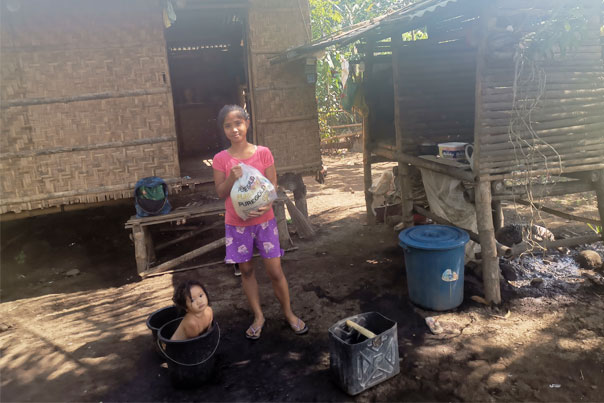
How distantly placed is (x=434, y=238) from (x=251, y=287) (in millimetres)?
1765

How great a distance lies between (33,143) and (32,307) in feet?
6.63

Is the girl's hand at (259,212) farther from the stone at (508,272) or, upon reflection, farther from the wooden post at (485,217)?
the stone at (508,272)

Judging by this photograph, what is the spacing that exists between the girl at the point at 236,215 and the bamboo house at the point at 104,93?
8.18 ft

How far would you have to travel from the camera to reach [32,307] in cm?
496

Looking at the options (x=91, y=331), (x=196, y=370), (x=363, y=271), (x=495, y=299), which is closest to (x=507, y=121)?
(x=495, y=299)

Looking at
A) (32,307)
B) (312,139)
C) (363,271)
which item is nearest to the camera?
(32,307)

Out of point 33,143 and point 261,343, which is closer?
point 261,343

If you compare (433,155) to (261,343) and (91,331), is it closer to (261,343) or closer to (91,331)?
(261,343)

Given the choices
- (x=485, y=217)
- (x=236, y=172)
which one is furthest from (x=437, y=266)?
(x=236, y=172)

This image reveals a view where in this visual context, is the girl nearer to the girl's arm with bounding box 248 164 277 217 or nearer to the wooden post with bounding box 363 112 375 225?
the girl's arm with bounding box 248 164 277 217

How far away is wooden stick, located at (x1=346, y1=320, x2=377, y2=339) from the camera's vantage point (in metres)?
3.03

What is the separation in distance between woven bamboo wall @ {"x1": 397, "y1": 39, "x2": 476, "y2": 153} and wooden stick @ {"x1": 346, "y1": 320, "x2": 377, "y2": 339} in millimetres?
3098

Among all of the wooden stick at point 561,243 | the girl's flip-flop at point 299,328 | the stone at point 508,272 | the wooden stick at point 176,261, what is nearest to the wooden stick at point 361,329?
the girl's flip-flop at point 299,328

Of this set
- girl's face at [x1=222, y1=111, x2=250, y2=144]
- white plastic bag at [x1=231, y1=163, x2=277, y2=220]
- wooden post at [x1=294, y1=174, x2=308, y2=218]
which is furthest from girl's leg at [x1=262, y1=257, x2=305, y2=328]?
wooden post at [x1=294, y1=174, x2=308, y2=218]
